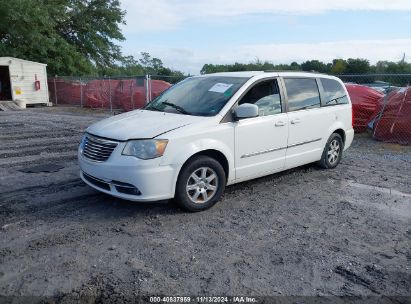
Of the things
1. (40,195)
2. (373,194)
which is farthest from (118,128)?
(373,194)

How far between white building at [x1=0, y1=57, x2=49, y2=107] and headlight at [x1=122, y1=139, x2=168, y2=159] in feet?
59.6

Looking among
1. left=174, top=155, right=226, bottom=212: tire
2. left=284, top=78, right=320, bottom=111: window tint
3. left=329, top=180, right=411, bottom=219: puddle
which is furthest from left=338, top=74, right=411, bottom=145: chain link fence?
left=174, top=155, right=226, bottom=212: tire

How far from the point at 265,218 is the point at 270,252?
0.89 m

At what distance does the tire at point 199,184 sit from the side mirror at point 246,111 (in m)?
0.68

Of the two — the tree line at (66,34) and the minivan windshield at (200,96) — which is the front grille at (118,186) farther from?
the tree line at (66,34)

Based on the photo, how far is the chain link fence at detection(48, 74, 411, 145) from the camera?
9.63m

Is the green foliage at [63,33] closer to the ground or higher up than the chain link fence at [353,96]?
higher up

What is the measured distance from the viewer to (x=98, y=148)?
177 inches

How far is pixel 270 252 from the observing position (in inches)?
145

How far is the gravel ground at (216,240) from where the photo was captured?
123 inches

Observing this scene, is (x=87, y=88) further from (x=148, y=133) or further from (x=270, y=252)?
(x=270, y=252)

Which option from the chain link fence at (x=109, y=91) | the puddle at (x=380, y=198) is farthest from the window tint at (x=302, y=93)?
the chain link fence at (x=109, y=91)

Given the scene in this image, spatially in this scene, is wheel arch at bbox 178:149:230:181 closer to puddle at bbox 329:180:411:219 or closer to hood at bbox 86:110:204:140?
hood at bbox 86:110:204:140

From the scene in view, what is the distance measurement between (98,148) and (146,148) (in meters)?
0.68
